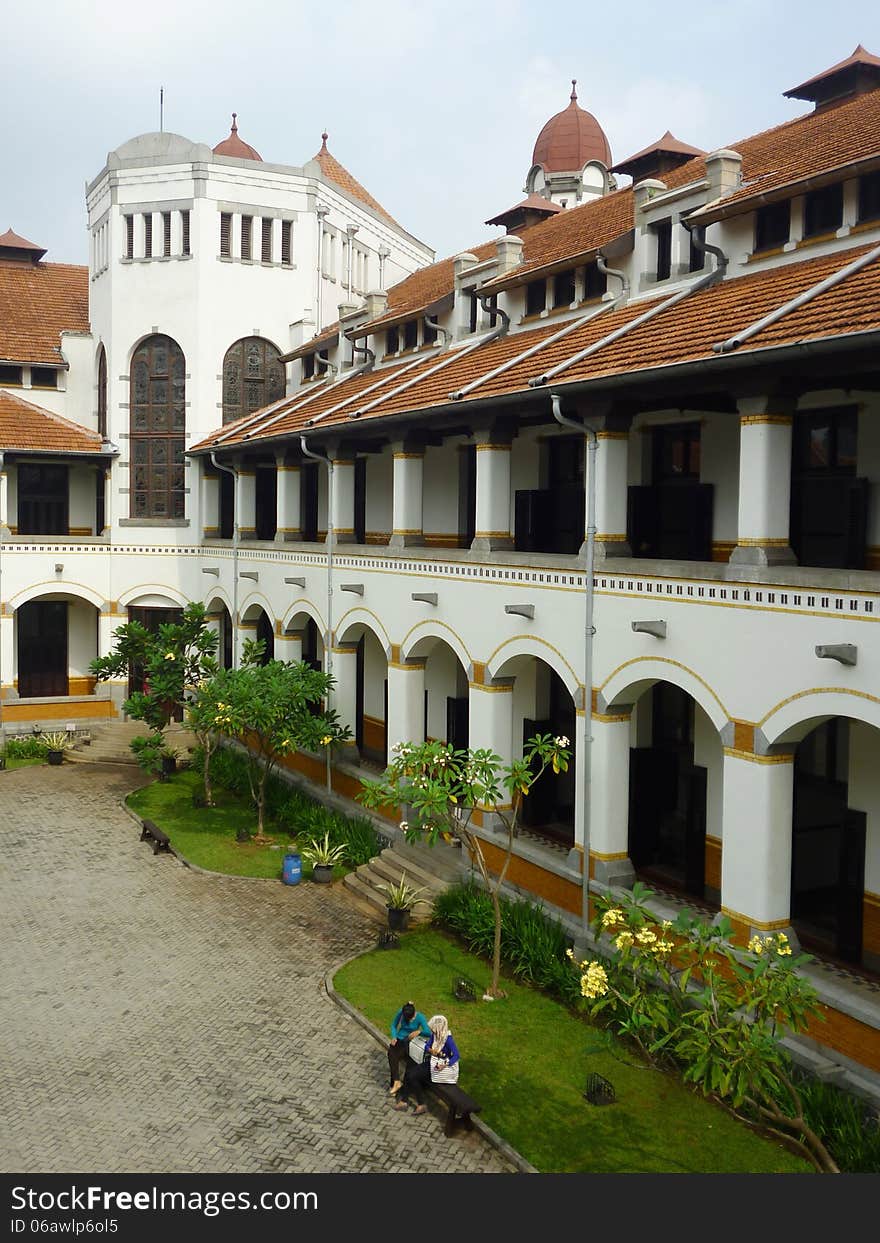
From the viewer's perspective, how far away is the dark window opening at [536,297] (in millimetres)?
22328

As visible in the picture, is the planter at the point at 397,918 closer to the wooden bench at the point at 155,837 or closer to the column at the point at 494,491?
the column at the point at 494,491

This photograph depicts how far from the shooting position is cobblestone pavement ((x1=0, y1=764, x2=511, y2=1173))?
1220 centimetres

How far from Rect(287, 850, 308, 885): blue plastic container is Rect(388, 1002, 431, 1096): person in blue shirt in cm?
766

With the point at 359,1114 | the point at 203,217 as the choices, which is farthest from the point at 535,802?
the point at 203,217

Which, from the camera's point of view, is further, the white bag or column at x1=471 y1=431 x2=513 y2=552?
column at x1=471 y1=431 x2=513 y2=552

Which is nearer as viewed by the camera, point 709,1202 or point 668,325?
point 709,1202

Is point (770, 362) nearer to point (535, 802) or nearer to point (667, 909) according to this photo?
point (667, 909)

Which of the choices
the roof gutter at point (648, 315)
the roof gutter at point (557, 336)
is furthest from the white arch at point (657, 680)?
the roof gutter at point (557, 336)

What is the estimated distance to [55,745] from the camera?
3094cm

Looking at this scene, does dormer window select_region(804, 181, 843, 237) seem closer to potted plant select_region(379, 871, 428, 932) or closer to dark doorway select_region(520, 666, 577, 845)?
dark doorway select_region(520, 666, 577, 845)

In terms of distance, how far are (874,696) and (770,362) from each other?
395 cm

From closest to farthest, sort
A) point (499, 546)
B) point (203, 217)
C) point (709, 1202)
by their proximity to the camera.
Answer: point (709, 1202) → point (499, 546) → point (203, 217)

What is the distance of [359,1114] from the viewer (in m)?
13.0

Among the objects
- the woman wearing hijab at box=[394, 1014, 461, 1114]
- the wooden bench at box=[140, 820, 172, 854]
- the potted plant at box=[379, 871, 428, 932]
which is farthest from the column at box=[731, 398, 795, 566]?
the wooden bench at box=[140, 820, 172, 854]
